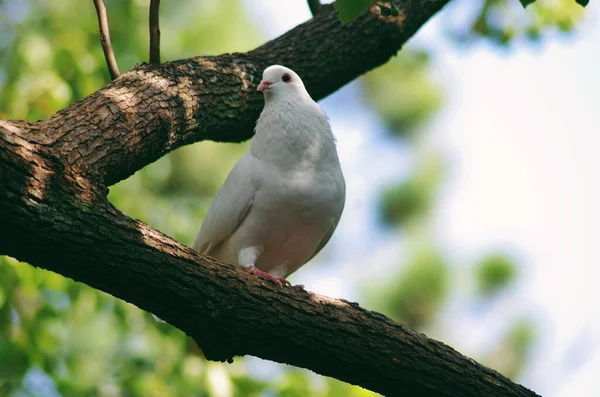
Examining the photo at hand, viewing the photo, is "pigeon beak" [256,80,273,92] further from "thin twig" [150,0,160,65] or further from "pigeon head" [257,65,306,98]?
"thin twig" [150,0,160,65]

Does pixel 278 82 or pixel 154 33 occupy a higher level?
pixel 278 82

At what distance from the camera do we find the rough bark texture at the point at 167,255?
2775mm

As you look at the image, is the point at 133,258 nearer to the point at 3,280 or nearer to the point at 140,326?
the point at 3,280

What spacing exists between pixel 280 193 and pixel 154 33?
3.28 ft

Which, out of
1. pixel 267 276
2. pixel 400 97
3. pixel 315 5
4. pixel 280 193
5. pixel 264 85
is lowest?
pixel 267 276

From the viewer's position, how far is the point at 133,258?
2.89 metres

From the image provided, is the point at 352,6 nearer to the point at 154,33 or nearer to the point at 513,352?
the point at 154,33

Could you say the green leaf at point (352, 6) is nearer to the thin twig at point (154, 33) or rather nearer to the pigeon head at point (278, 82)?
the thin twig at point (154, 33)

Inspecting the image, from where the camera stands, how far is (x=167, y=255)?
2.98 metres

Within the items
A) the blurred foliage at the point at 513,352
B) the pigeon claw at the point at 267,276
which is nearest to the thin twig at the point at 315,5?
the pigeon claw at the point at 267,276

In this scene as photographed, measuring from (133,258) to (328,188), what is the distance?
139 cm

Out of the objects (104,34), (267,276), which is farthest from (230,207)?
(104,34)

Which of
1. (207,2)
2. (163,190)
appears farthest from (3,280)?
(207,2)

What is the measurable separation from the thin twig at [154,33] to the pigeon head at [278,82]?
633mm
